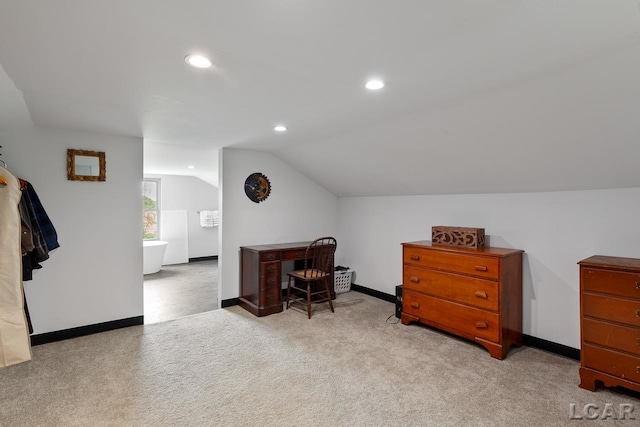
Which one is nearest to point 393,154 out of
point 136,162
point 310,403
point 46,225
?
point 310,403

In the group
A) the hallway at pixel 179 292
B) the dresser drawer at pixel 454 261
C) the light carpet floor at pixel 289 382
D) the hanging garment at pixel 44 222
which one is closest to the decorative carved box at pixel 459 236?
the dresser drawer at pixel 454 261

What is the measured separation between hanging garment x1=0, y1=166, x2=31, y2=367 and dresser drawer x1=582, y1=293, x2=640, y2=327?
329cm

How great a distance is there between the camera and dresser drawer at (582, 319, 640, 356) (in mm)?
2123

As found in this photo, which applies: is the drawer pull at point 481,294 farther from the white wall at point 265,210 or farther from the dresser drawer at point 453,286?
the white wall at point 265,210

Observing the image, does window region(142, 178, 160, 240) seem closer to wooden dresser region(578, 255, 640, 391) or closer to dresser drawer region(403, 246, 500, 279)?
dresser drawer region(403, 246, 500, 279)

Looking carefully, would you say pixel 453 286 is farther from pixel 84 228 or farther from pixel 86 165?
pixel 86 165

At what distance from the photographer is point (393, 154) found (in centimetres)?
343

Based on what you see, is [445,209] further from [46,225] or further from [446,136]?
[46,225]

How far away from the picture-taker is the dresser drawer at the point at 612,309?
2.12 meters

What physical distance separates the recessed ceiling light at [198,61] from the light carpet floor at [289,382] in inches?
81.8

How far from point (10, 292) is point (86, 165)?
2.26 metres

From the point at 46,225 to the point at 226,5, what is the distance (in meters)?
2.88

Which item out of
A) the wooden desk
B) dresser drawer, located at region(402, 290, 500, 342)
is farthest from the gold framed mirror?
dresser drawer, located at region(402, 290, 500, 342)

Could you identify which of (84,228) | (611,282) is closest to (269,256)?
(84,228)
